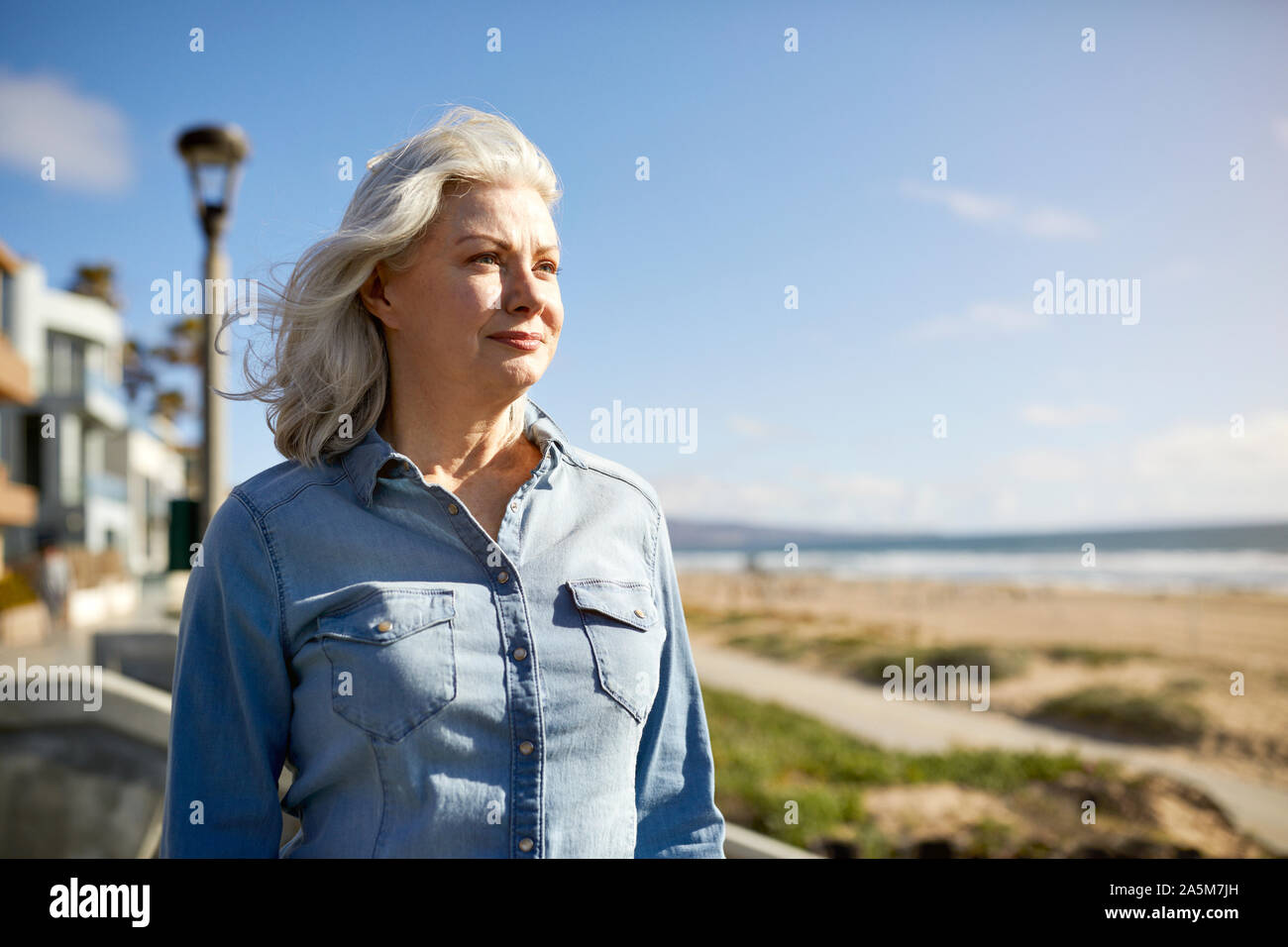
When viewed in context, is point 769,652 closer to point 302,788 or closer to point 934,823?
point 934,823

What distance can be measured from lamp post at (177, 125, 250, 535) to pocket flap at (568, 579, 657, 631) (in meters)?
3.61

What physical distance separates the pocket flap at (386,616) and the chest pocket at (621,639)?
0.26 meters

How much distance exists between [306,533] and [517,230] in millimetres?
691

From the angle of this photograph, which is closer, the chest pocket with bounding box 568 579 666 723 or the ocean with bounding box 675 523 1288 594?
the chest pocket with bounding box 568 579 666 723

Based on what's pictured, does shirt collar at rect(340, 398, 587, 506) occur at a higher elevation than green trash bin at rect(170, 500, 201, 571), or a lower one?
higher

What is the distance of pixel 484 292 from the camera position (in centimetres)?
170

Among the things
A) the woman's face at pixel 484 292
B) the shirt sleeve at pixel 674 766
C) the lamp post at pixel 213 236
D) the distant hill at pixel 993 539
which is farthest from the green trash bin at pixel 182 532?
the distant hill at pixel 993 539

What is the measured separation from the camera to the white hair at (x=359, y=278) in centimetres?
171

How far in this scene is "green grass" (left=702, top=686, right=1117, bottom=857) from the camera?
247 inches

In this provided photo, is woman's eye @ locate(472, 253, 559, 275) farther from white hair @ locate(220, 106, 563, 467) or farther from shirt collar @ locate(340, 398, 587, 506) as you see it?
shirt collar @ locate(340, 398, 587, 506)

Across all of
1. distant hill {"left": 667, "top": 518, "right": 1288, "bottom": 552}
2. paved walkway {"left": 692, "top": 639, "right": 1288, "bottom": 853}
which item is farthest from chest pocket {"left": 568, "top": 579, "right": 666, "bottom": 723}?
distant hill {"left": 667, "top": 518, "right": 1288, "bottom": 552}

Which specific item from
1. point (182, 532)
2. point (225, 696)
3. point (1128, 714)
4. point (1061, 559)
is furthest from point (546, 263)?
point (1061, 559)

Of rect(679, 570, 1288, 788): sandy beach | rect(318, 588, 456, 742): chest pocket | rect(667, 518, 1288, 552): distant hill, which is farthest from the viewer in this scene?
rect(667, 518, 1288, 552): distant hill

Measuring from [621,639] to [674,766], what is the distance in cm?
36
